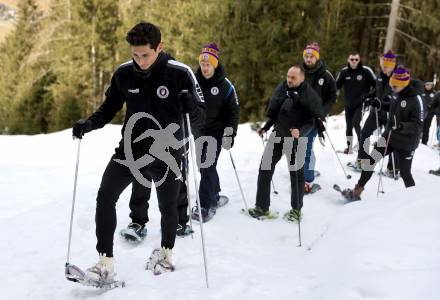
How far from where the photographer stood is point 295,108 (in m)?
5.96

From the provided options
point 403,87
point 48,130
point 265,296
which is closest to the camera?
point 265,296

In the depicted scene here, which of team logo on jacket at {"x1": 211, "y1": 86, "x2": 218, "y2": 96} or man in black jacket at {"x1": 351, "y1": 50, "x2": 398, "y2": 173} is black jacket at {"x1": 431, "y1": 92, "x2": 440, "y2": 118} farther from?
team logo on jacket at {"x1": 211, "y1": 86, "x2": 218, "y2": 96}

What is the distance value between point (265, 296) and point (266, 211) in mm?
2462

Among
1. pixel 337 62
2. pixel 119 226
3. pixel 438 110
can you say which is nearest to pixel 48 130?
pixel 337 62

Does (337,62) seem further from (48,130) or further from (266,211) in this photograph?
(48,130)

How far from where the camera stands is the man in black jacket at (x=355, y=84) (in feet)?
30.5

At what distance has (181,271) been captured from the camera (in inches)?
160

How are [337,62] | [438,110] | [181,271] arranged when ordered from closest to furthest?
1. [181,271]
2. [438,110]
3. [337,62]

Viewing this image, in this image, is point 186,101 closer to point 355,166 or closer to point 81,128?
point 81,128

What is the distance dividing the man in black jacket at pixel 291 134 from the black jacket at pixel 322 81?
1171 mm

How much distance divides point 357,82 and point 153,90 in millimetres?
6718

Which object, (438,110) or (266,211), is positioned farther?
(438,110)

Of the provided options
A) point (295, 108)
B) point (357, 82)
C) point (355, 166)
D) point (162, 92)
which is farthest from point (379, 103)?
point (162, 92)

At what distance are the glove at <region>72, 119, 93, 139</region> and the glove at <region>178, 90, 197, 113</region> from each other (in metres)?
0.83
